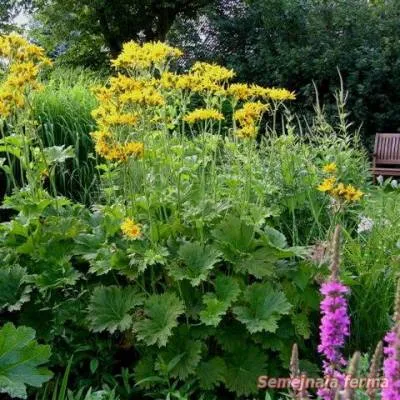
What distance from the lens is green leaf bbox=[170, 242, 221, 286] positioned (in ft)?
7.93

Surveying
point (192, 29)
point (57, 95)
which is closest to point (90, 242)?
point (57, 95)

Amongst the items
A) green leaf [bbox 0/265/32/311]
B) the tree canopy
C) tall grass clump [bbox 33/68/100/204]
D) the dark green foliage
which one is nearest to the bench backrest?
the dark green foliage

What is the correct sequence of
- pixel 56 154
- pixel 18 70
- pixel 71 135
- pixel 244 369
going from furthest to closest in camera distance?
pixel 71 135 < pixel 56 154 < pixel 18 70 < pixel 244 369

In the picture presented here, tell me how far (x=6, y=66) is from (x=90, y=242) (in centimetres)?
90

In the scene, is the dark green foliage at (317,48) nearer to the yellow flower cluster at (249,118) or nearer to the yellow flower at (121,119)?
the yellow flower cluster at (249,118)

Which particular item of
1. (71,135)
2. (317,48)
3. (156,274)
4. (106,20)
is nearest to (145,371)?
(156,274)

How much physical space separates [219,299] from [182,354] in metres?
0.25

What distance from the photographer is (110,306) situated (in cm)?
246

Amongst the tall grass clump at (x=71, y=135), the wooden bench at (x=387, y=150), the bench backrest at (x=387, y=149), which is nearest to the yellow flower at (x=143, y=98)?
the tall grass clump at (x=71, y=135)

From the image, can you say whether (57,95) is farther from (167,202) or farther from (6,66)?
(167,202)

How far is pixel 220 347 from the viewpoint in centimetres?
259

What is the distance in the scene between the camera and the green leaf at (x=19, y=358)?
74.2 inches

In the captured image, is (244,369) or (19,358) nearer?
(19,358)

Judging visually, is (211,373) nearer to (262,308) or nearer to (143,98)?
(262,308)
